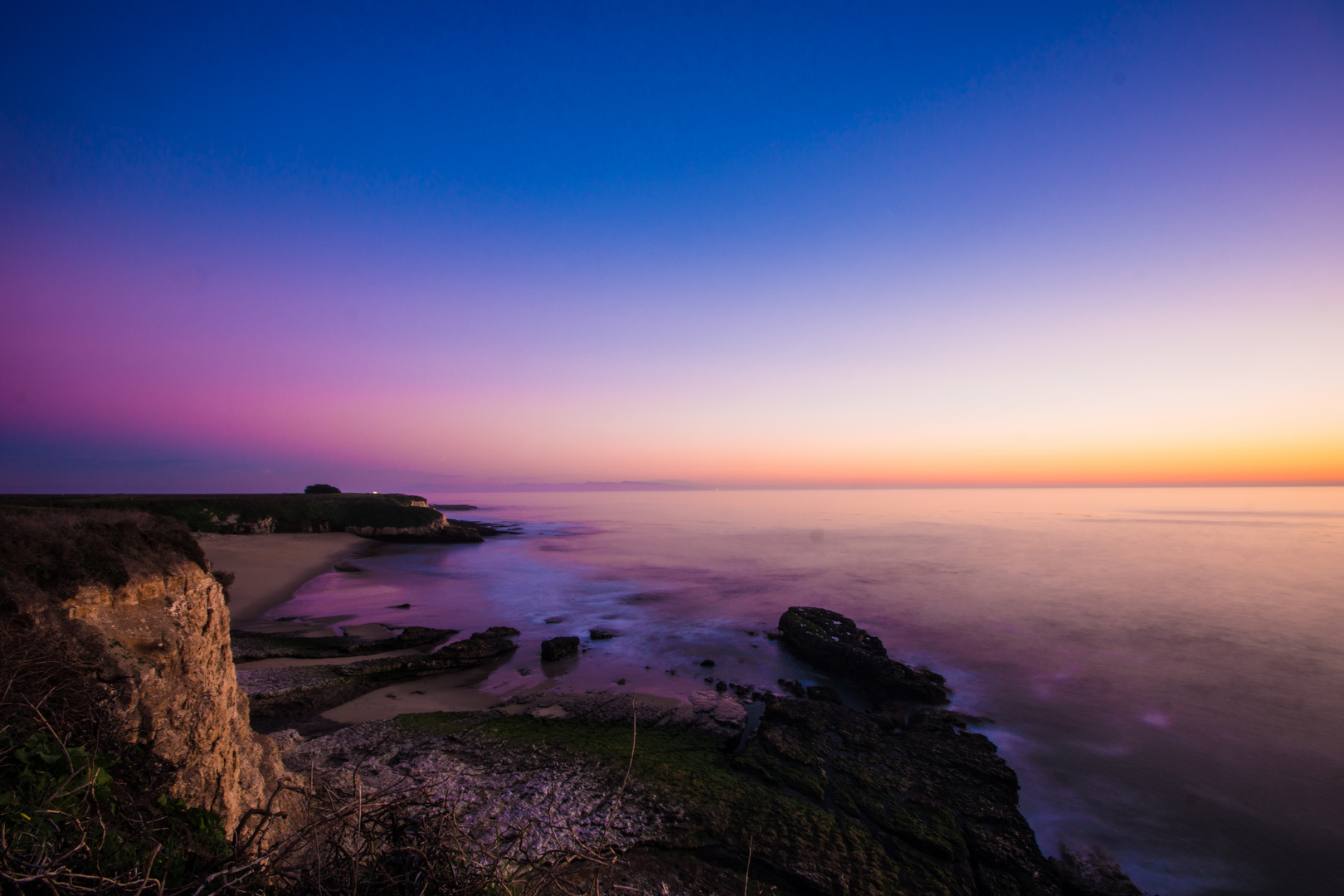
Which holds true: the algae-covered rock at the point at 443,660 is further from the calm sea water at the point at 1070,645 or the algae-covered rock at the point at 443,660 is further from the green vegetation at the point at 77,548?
the green vegetation at the point at 77,548

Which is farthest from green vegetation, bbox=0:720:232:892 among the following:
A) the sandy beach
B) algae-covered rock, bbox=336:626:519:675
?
the sandy beach

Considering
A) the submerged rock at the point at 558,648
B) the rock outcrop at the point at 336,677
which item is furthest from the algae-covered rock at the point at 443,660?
the submerged rock at the point at 558,648

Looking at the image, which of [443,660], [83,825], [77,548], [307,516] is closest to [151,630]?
[77,548]

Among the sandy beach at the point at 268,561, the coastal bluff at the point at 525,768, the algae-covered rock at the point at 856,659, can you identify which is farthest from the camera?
the sandy beach at the point at 268,561

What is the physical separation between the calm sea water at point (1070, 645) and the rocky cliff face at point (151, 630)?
23.3 feet

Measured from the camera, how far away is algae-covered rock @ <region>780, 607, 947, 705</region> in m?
17.4

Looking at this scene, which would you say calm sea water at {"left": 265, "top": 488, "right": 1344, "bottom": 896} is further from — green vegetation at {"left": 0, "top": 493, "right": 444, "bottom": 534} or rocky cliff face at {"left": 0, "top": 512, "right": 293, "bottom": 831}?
green vegetation at {"left": 0, "top": 493, "right": 444, "bottom": 534}

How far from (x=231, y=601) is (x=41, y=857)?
32897 millimetres

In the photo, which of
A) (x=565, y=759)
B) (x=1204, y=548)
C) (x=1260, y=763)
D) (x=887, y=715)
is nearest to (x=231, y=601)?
(x=565, y=759)

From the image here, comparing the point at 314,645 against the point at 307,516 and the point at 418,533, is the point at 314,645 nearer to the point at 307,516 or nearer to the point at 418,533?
the point at 418,533

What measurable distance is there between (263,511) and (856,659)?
211 feet

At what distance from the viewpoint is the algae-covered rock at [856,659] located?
57.2 ft

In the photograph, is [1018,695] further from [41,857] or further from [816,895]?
[41,857]

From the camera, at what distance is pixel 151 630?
279 inches
